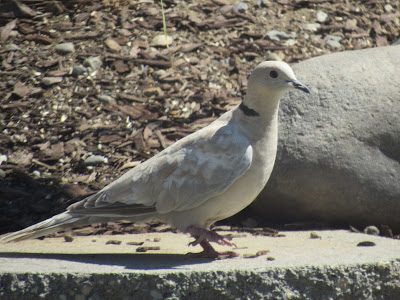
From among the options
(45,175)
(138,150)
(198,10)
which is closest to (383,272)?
(138,150)

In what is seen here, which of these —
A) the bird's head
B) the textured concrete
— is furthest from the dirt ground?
the bird's head

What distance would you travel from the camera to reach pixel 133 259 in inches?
152

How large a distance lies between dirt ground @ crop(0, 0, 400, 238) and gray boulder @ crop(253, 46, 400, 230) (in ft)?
1.43

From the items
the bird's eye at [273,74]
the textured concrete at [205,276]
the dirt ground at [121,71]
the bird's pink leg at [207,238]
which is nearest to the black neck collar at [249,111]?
the bird's eye at [273,74]

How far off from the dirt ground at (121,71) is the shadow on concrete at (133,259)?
87cm

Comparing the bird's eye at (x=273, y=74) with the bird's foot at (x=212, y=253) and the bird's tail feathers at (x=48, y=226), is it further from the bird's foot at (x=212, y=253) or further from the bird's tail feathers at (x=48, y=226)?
the bird's tail feathers at (x=48, y=226)

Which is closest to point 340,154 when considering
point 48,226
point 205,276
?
point 205,276

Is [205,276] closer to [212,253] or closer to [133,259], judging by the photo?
[212,253]

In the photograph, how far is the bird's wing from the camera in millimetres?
3770

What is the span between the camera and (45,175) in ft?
17.1

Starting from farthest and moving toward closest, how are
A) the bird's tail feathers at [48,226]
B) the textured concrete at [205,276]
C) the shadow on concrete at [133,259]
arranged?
the bird's tail feathers at [48,226] → the shadow on concrete at [133,259] → the textured concrete at [205,276]

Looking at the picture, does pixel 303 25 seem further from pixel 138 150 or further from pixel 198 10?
pixel 138 150

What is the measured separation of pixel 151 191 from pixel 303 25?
3.58 metres

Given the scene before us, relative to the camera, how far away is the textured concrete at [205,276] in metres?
3.47
